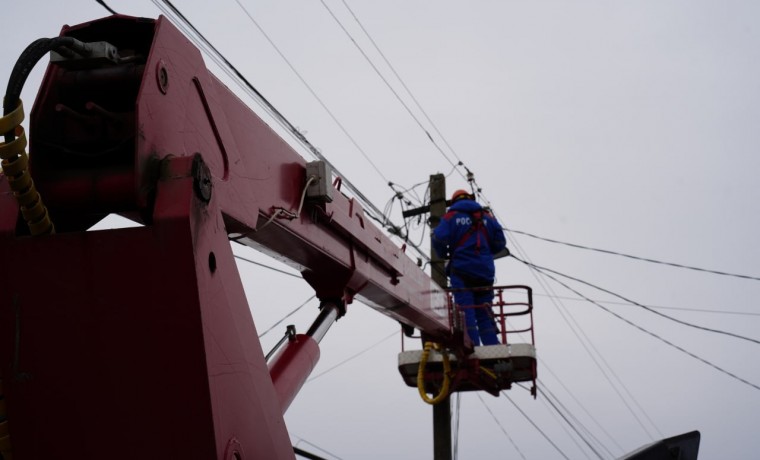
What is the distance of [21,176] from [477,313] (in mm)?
8448

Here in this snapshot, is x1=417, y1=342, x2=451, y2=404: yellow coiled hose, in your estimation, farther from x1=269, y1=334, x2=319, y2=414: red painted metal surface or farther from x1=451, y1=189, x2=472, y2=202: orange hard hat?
x1=269, y1=334, x2=319, y2=414: red painted metal surface

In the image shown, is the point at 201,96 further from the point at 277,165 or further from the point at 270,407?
the point at 270,407

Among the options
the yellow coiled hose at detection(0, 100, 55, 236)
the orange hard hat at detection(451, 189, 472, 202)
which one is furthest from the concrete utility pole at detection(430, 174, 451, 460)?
the yellow coiled hose at detection(0, 100, 55, 236)

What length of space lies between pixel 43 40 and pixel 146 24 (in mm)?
496

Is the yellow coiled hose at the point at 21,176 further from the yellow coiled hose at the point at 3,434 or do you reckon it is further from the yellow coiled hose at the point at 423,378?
the yellow coiled hose at the point at 423,378

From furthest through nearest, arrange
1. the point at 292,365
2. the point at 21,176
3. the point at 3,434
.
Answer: the point at 292,365
the point at 3,434
the point at 21,176

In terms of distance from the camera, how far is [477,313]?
10.8m

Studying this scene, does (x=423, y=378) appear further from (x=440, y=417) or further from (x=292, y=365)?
(x=292, y=365)

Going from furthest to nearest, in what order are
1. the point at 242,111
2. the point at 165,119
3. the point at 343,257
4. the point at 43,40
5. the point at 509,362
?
the point at 509,362
the point at 343,257
the point at 242,111
the point at 165,119
the point at 43,40

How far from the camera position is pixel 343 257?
567 centimetres

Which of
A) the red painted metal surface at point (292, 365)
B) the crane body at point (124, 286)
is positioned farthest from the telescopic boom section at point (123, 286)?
the red painted metal surface at point (292, 365)

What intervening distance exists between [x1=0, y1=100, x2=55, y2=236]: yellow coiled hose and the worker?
799cm

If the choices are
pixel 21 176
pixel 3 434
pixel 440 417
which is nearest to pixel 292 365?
pixel 3 434

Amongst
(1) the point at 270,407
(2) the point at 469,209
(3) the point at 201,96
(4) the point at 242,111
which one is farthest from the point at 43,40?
(2) the point at 469,209
